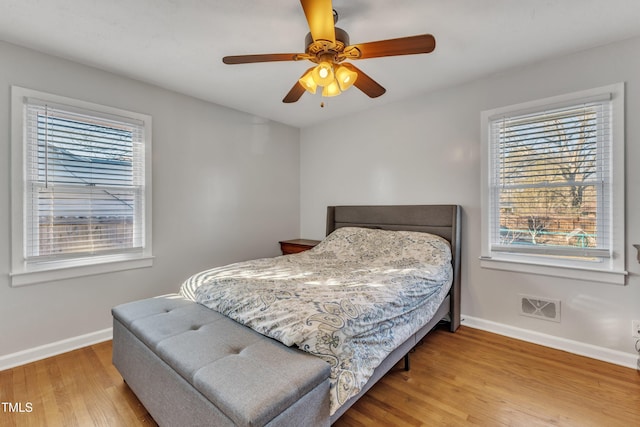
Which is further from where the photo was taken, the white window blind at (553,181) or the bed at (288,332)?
the white window blind at (553,181)

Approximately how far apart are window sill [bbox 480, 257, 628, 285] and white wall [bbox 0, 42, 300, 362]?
8.68 feet

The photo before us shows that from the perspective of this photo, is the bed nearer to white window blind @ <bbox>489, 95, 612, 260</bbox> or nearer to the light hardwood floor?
the light hardwood floor

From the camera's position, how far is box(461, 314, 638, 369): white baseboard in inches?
83.4

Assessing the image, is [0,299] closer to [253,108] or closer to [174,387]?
[174,387]

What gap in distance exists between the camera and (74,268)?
2.39 meters

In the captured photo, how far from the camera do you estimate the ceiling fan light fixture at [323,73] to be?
5.67ft

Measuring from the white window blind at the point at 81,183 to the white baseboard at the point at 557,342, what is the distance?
3394 millimetres

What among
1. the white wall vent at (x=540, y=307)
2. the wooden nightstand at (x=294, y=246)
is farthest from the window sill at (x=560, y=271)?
the wooden nightstand at (x=294, y=246)

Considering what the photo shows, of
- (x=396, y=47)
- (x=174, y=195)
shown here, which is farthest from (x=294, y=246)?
(x=396, y=47)

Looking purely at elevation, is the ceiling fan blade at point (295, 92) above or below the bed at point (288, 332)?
above

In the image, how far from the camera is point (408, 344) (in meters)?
1.93

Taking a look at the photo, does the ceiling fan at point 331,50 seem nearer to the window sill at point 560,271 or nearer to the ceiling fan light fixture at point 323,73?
the ceiling fan light fixture at point 323,73

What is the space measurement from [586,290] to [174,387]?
2945 mm

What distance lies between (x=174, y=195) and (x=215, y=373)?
7.55 feet
